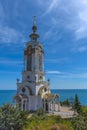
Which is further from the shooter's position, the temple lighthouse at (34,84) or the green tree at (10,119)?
the temple lighthouse at (34,84)

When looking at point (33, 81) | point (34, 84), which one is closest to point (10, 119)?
point (34, 84)

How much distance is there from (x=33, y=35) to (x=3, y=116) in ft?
72.2

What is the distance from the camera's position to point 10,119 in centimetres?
1891

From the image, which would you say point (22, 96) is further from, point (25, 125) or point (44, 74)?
point (25, 125)

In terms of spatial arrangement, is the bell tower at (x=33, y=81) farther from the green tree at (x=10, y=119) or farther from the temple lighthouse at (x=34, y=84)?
the green tree at (x=10, y=119)

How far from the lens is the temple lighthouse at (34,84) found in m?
34.3

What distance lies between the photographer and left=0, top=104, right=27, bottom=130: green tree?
1877 centimetres

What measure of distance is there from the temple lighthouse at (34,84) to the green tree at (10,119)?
12.5 meters

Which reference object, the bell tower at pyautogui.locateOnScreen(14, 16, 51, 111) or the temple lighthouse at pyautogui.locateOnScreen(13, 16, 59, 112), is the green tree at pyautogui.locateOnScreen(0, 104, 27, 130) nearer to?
the temple lighthouse at pyautogui.locateOnScreen(13, 16, 59, 112)

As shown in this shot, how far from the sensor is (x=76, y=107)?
113ft

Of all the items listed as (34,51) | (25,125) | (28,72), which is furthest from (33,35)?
(25,125)

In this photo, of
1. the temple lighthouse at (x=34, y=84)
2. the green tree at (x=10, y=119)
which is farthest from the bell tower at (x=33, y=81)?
the green tree at (x=10, y=119)

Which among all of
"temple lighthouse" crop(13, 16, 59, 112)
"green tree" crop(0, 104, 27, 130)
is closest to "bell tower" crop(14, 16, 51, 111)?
"temple lighthouse" crop(13, 16, 59, 112)

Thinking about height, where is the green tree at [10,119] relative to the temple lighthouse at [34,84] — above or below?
below
